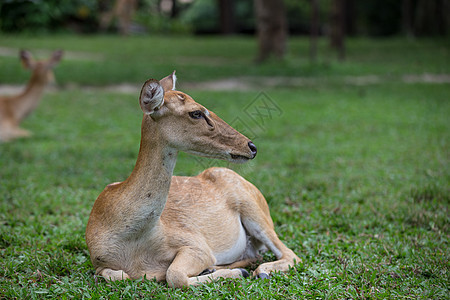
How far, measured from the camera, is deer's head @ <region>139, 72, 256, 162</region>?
3.46 meters

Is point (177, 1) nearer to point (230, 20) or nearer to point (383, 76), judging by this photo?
point (230, 20)

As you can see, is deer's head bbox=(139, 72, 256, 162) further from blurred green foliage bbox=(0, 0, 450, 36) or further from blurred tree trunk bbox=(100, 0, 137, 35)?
blurred green foliage bbox=(0, 0, 450, 36)

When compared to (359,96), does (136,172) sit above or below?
above

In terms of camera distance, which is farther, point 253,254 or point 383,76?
point 383,76

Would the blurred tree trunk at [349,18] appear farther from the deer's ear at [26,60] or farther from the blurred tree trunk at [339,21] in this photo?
the deer's ear at [26,60]

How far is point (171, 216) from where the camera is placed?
3957mm

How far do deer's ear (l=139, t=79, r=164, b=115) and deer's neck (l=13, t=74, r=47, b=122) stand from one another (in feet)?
23.8

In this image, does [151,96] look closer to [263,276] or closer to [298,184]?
[263,276]

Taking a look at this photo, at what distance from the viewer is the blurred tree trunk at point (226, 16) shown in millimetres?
36031

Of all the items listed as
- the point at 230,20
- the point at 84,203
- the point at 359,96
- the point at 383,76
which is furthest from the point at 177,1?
the point at 84,203

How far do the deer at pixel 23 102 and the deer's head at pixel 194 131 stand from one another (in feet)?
21.7

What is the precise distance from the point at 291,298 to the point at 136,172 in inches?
51.5

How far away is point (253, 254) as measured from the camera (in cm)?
438

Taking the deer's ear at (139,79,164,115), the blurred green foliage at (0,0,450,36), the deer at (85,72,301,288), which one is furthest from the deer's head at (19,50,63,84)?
the blurred green foliage at (0,0,450,36)
